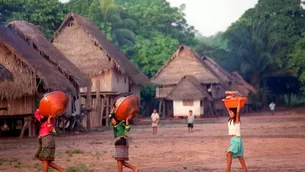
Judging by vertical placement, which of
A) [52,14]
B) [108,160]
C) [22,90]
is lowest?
[108,160]

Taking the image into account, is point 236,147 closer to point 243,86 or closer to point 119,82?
point 119,82

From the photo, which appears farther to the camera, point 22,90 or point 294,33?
point 294,33

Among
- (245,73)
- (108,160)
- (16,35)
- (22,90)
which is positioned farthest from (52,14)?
(245,73)

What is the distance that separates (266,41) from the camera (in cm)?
5403

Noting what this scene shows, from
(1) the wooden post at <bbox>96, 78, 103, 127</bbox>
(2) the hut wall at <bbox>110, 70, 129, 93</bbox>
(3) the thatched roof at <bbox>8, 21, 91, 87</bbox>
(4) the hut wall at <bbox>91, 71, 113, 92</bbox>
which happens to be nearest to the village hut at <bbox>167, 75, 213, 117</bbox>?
(2) the hut wall at <bbox>110, 70, 129, 93</bbox>

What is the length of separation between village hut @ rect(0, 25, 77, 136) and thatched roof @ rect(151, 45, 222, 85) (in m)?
22.8

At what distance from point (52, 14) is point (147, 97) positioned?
1642cm

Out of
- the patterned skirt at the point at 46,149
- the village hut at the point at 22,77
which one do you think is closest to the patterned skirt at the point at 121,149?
the patterned skirt at the point at 46,149

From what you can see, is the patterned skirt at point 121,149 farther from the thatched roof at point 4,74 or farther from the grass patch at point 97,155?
the thatched roof at point 4,74

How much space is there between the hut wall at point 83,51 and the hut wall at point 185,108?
12.8 m

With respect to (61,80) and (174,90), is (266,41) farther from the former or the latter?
(61,80)

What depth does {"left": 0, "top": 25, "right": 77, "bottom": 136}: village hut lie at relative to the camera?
837 inches

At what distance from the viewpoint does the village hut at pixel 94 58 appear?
32231mm

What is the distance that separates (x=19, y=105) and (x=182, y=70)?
81.2 feet
